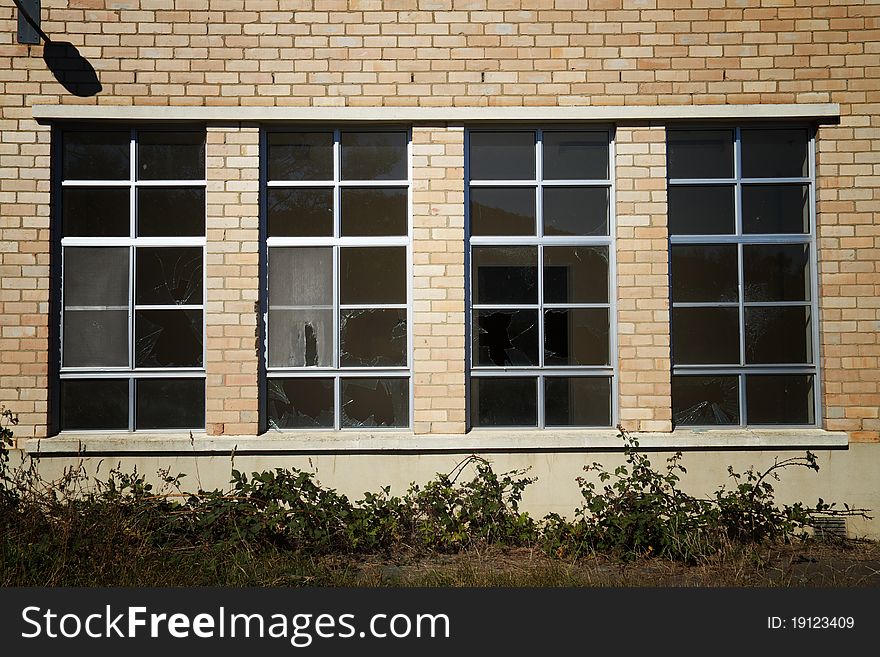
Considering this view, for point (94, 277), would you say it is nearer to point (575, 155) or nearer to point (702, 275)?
point (575, 155)

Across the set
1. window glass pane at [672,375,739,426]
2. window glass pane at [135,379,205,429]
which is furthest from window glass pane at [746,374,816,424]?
window glass pane at [135,379,205,429]

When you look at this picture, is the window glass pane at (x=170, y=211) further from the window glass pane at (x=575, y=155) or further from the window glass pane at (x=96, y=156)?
the window glass pane at (x=575, y=155)

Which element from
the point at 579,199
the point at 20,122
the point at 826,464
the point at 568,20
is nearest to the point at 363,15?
the point at 568,20

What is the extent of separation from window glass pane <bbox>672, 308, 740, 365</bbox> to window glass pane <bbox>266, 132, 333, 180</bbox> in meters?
3.41

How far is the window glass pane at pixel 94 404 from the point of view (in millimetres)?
6777

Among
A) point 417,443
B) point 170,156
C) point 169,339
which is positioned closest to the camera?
point 417,443

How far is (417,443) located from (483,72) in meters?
3.28

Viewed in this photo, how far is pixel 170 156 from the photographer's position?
6.93 m

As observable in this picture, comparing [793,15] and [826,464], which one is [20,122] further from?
[826,464]

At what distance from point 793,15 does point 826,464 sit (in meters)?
3.93

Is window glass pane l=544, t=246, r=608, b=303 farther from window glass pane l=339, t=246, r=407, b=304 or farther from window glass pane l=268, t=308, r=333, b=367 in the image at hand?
window glass pane l=268, t=308, r=333, b=367

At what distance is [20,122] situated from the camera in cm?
670

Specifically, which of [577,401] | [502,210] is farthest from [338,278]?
[577,401]

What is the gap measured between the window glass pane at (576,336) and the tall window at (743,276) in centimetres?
65
